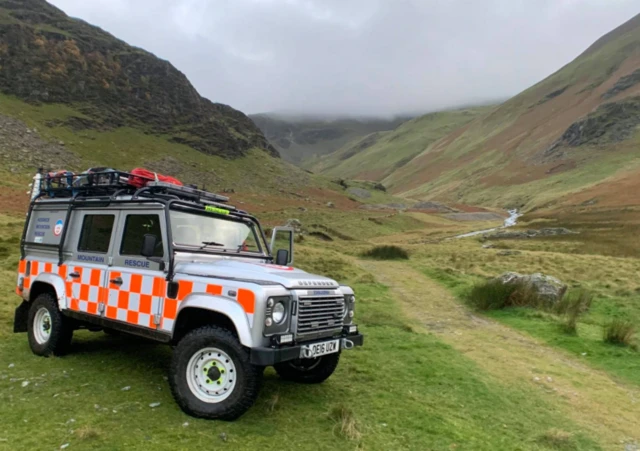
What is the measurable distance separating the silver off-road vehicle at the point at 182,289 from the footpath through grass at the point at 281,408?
1.23 ft

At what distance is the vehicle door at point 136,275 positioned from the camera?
5.71 meters

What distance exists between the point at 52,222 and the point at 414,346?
7.16 metres

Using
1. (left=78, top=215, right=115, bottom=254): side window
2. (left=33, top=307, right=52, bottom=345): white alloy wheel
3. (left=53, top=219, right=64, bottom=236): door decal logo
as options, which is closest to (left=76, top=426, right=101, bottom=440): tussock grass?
(left=78, top=215, right=115, bottom=254): side window

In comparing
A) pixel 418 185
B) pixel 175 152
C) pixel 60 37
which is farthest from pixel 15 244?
pixel 418 185

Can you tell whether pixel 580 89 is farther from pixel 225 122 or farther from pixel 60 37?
pixel 60 37

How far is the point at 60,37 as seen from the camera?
70312 mm

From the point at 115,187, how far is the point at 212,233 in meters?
1.76

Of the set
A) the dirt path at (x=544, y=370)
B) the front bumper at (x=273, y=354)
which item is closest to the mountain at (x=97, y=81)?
the dirt path at (x=544, y=370)

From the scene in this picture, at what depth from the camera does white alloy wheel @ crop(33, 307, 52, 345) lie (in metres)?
7.11

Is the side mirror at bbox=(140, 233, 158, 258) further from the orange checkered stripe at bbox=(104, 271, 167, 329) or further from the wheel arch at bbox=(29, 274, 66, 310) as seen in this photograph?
the wheel arch at bbox=(29, 274, 66, 310)

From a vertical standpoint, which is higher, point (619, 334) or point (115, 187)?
point (115, 187)

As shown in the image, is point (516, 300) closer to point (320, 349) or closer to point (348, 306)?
point (348, 306)

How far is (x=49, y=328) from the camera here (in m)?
7.12

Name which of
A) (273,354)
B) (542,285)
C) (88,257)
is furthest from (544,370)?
(88,257)
